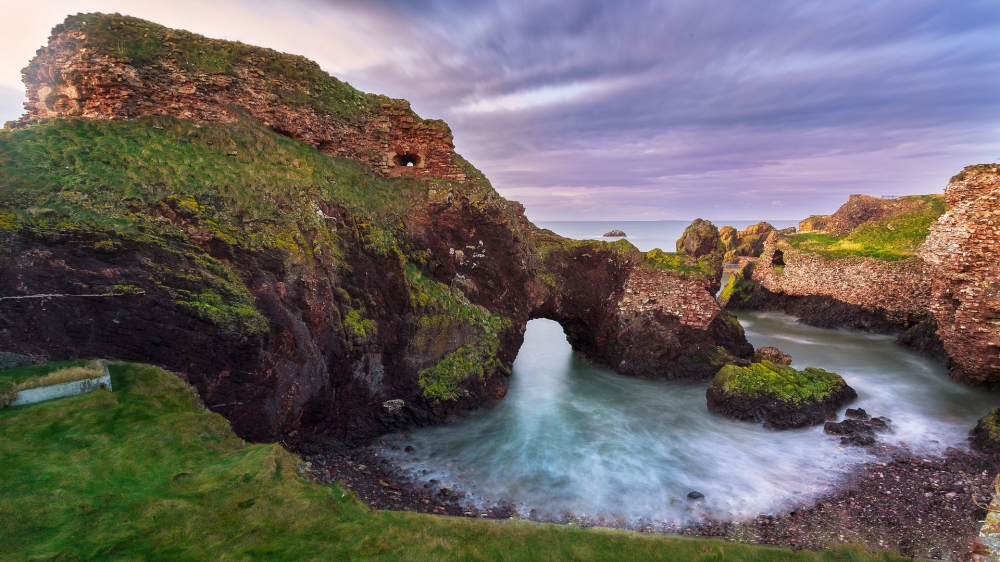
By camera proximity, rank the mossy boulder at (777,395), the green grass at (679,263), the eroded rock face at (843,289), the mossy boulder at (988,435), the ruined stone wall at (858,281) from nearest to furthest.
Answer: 1. the mossy boulder at (988,435)
2. the mossy boulder at (777,395)
3. the green grass at (679,263)
4. the ruined stone wall at (858,281)
5. the eroded rock face at (843,289)

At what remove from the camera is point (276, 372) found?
11.1m

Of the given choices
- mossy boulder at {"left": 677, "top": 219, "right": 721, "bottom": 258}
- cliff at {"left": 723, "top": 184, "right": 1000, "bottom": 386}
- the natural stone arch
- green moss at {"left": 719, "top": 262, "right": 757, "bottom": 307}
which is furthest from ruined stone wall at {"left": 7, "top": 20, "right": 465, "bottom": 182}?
mossy boulder at {"left": 677, "top": 219, "right": 721, "bottom": 258}

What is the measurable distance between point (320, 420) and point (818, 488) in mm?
14460

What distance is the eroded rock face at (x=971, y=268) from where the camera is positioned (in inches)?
575

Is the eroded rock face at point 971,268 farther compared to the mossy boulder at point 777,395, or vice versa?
the mossy boulder at point 777,395

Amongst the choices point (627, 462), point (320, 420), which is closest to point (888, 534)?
point (627, 462)

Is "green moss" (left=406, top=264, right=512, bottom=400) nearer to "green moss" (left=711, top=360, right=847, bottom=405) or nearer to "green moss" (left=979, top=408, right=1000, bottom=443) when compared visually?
"green moss" (left=711, top=360, right=847, bottom=405)

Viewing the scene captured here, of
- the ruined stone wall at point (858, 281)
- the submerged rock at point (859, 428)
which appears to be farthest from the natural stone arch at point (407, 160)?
the ruined stone wall at point (858, 281)

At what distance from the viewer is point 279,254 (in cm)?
1222

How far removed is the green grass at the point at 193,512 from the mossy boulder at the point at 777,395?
34.7 ft

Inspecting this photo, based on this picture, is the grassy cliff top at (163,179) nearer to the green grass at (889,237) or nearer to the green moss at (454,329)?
the green moss at (454,329)

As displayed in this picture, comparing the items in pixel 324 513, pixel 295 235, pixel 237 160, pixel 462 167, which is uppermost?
pixel 462 167

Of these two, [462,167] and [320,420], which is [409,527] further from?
[462,167]

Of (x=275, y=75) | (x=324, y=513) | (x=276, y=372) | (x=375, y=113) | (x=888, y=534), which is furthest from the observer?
(x=375, y=113)
